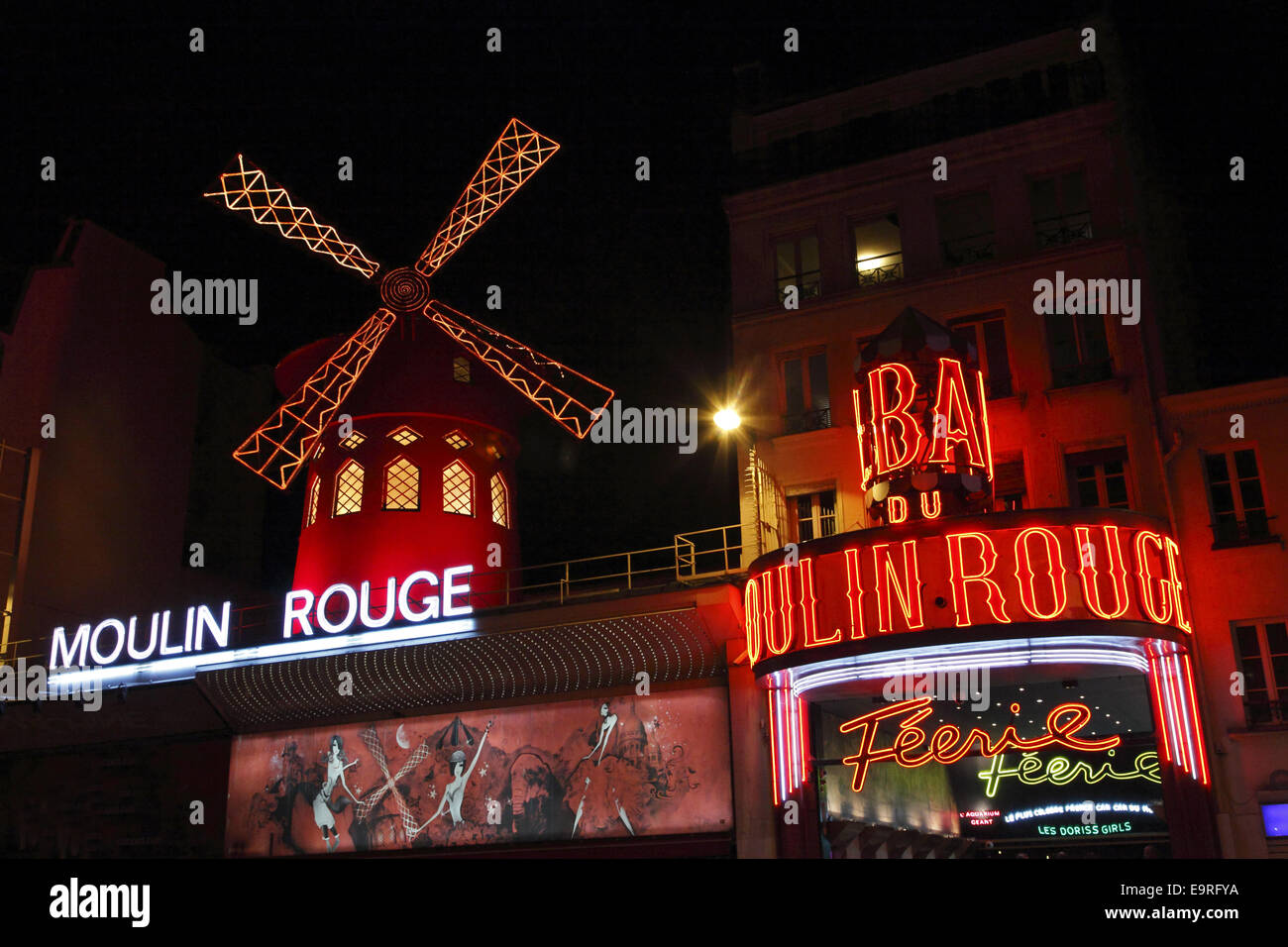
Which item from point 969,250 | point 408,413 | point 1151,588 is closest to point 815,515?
point 969,250

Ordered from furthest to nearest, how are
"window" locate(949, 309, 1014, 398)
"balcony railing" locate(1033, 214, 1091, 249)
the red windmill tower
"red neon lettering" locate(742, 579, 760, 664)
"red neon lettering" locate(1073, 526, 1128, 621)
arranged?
the red windmill tower
"balcony railing" locate(1033, 214, 1091, 249)
"window" locate(949, 309, 1014, 398)
"red neon lettering" locate(742, 579, 760, 664)
"red neon lettering" locate(1073, 526, 1128, 621)

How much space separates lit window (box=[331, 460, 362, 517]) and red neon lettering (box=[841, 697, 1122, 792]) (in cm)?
966

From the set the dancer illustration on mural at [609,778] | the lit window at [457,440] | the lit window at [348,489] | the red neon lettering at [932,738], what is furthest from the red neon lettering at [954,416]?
the lit window at [348,489]

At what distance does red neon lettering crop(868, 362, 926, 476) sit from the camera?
41.1ft

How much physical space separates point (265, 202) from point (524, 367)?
579 centimetres

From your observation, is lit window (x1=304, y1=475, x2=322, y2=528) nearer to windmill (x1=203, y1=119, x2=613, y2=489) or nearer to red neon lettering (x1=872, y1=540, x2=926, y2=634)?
windmill (x1=203, y1=119, x2=613, y2=489)

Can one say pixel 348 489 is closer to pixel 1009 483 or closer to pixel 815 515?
pixel 815 515

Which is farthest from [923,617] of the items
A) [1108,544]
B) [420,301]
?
[420,301]

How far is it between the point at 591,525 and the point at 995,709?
9363 millimetres

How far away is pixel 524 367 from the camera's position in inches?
752

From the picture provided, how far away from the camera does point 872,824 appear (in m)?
15.0

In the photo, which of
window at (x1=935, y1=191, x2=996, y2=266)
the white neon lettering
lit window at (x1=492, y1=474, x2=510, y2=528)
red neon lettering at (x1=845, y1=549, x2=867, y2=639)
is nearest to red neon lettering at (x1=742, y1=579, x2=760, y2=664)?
red neon lettering at (x1=845, y1=549, x2=867, y2=639)

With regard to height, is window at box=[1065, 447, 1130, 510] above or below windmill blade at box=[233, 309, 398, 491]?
below
